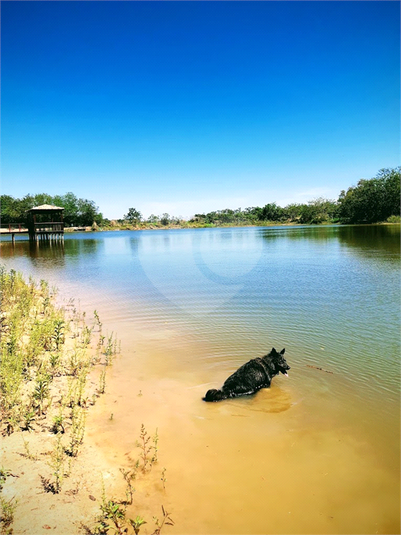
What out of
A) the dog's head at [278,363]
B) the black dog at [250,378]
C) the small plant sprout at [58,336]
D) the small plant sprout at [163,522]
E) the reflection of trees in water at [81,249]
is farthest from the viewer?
the reflection of trees in water at [81,249]

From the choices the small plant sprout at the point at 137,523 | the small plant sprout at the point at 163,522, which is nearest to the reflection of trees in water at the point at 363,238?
the small plant sprout at the point at 163,522

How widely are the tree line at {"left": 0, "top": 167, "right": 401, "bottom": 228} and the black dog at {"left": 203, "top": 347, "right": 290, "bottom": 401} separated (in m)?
85.0

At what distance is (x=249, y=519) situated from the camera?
3.59 meters

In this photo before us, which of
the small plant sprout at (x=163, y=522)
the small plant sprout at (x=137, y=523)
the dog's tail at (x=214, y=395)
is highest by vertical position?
the dog's tail at (x=214, y=395)

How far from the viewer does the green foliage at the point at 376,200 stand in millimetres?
81125

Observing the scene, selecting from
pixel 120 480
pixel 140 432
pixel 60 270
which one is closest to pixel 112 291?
pixel 60 270

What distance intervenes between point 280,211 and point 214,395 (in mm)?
123244

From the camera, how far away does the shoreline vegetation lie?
133 inches

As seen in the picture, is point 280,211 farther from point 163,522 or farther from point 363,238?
point 163,522

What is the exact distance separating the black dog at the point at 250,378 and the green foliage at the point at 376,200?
85.0m

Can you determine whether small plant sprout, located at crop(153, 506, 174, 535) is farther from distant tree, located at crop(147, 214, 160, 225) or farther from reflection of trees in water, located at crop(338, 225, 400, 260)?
distant tree, located at crop(147, 214, 160, 225)

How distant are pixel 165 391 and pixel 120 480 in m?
2.28

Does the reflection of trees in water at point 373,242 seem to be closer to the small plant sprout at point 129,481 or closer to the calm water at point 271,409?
the calm water at point 271,409

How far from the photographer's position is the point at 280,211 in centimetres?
12412
